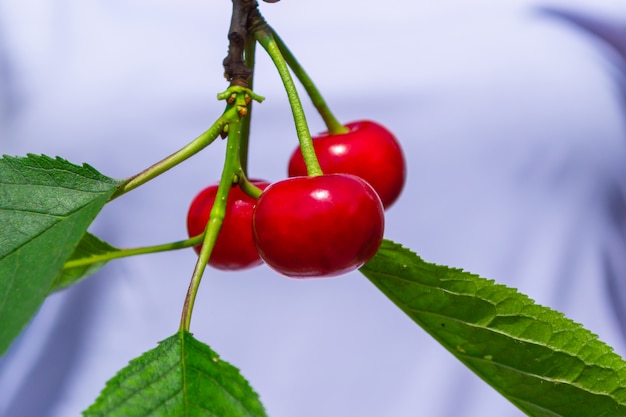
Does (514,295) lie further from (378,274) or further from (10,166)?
(10,166)

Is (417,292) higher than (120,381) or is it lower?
higher

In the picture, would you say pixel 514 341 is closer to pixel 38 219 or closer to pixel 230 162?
pixel 230 162

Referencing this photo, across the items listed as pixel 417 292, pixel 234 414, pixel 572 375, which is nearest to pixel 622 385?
pixel 572 375

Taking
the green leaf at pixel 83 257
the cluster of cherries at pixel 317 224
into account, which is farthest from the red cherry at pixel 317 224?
the green leaf at pixel 83 257

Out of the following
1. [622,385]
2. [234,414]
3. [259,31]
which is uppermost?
[259,31]

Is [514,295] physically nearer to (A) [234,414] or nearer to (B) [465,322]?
(B) [465,322]

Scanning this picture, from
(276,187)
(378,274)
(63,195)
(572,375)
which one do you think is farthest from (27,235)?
(572,375)

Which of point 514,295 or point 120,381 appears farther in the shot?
point 514,295
